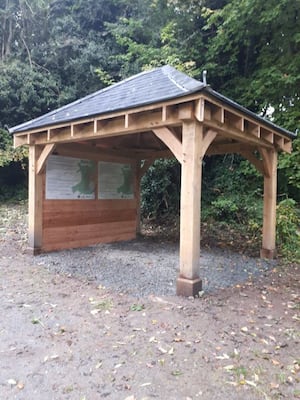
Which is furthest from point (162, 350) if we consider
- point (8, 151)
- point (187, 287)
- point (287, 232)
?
point (8, 151)

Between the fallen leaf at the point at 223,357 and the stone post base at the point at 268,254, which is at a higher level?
the stone post base at the point at 268,254

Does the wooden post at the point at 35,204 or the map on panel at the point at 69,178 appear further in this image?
the map on panel at the point at 69,178

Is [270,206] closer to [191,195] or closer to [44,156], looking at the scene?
[191,195]

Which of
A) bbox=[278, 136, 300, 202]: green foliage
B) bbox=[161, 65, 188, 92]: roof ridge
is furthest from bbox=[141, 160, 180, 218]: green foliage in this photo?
bbox=[161, 65, 188, 92]: roof ridge

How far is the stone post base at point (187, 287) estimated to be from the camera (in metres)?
Result: 3.81

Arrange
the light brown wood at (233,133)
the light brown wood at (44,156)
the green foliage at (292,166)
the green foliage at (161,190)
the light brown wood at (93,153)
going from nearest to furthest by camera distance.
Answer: the light brown wood at (233,133) < the light brown wood at (44,156) < the light brown wood at (93,153) < the green foliage at (292,166) < the green foliage at (161,190)

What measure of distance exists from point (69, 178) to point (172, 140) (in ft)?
10.1

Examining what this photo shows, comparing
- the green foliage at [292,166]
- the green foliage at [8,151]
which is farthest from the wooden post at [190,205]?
the green foliage at [8,151]

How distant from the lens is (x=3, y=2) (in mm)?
11516

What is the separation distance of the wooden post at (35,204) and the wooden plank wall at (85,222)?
4.4 inches

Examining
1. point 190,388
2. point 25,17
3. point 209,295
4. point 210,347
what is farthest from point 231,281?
point 25,17

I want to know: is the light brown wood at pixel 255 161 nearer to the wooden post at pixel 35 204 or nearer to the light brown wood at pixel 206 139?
the light brown wood at pixel 206 139

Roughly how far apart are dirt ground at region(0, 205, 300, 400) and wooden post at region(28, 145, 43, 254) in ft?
5.26

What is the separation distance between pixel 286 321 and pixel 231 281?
130 centimetres
